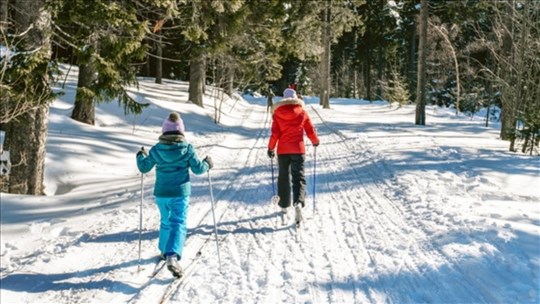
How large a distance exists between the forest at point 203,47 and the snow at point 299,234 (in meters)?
1.56

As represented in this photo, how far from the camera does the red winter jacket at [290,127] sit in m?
7.32

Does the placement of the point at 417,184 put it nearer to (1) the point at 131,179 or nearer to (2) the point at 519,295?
(2) the point at 519,295

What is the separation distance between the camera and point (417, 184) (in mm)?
8883

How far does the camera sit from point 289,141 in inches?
289

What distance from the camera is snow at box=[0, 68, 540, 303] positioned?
4.80m

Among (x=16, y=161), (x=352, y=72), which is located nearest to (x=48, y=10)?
(x=16, y=161)

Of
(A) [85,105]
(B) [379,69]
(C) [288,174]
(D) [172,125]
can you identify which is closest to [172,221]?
(D) [172,125]

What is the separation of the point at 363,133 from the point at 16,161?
11653 millimetres

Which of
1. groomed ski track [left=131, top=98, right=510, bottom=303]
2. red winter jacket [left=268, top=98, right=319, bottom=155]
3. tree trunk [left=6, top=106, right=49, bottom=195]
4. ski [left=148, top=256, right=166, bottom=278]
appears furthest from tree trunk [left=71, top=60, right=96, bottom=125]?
ski [left=148, top=256, right=166, bottom=278]

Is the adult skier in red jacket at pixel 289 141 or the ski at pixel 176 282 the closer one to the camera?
the ski at pixel 176 282

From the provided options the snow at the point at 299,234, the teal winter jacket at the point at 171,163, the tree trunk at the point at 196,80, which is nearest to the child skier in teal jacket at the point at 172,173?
the teal winter jacket at the point at 171,163

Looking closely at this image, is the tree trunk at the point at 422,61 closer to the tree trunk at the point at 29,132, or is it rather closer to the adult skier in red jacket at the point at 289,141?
the adult skier in red jacket at the point at 289,141

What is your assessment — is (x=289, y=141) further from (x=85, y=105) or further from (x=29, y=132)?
(x=85, y=105)

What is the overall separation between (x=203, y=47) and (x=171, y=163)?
14397mm
